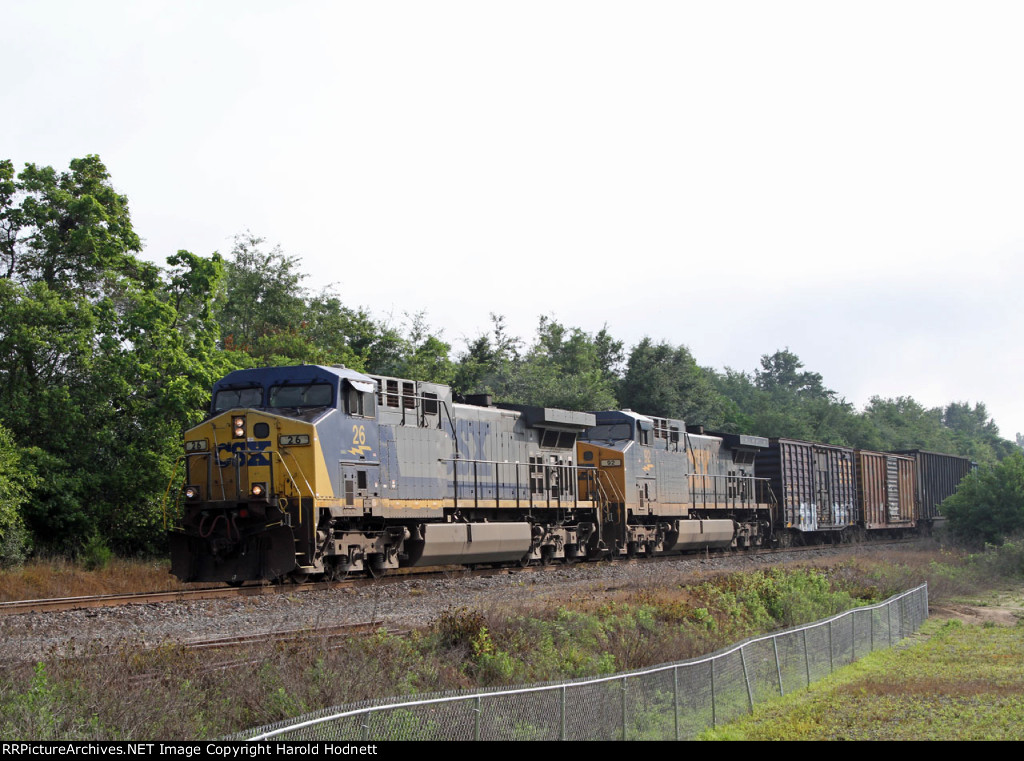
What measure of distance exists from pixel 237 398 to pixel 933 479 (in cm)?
3649

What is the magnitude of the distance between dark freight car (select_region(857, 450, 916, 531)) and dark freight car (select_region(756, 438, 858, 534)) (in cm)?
46

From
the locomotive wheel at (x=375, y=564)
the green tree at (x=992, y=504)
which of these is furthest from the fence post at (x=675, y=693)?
the green tree at (x=992, y=504)

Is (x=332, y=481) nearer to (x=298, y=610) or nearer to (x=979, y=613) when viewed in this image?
(x=298, y=610)

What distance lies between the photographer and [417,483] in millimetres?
19109

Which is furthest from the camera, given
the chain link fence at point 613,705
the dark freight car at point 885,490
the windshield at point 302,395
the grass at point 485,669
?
the dark freight car at point 885,490

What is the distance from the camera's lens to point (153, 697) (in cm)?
771

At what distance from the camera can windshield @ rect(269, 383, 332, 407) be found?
681 inches

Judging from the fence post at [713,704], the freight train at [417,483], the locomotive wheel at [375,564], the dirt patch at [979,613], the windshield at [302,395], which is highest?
the windshield at [302,395]

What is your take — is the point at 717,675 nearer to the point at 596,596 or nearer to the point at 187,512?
the point at 596,596

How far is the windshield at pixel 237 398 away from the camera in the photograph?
17.7 meters

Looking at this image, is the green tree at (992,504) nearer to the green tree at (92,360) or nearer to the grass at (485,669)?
the grass at (485,669)

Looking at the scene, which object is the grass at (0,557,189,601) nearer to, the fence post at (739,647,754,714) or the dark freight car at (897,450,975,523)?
the fence post at (739,647,754,714)

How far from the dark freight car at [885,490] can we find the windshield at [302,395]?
86.1ft

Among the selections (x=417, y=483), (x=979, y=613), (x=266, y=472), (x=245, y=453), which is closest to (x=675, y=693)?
(x=266, y=472)
